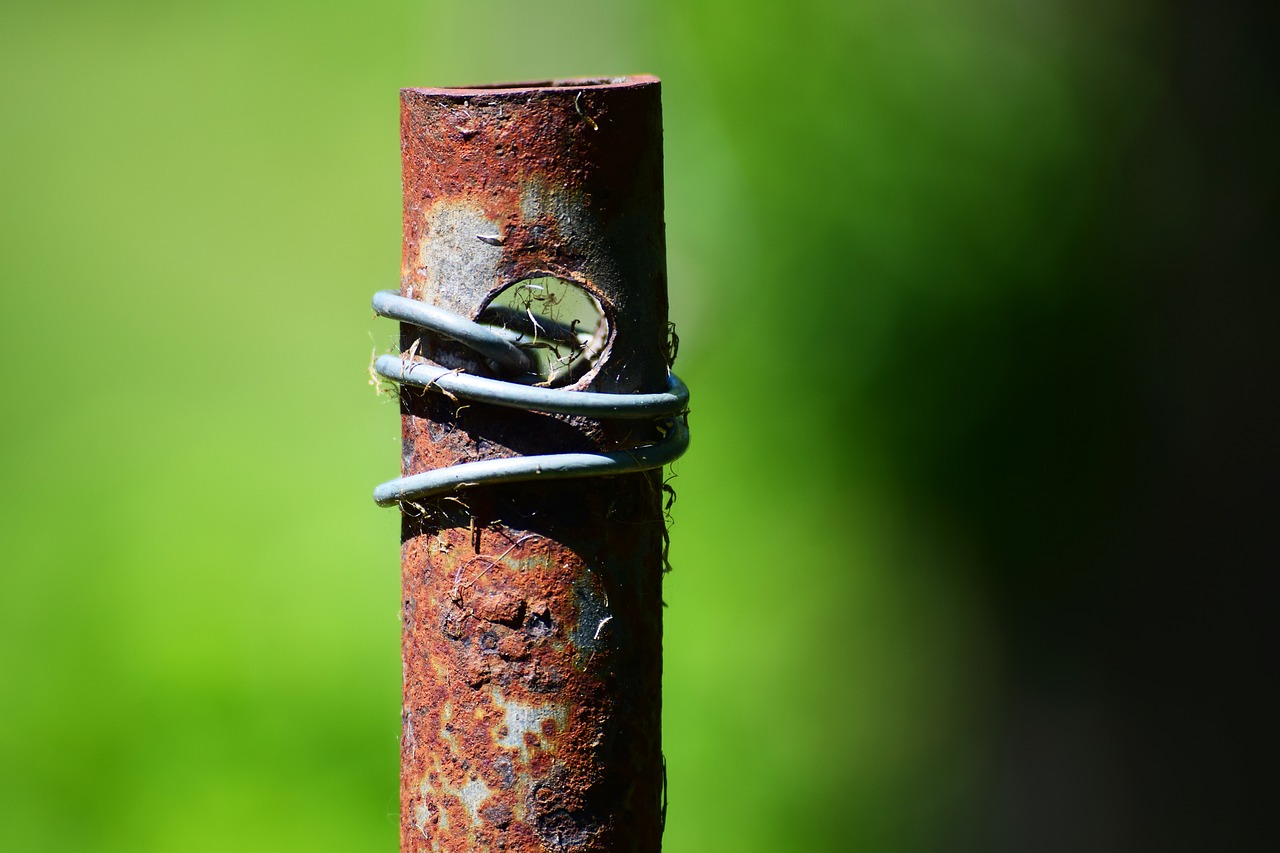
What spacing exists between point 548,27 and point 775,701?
0.87 meters

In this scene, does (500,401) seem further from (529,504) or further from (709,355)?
(709,355)

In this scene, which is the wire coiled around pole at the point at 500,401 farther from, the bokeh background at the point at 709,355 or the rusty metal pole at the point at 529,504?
the bokeh background at the point at 709,355

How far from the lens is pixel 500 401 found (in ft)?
1.83

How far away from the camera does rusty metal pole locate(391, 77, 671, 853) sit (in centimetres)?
57

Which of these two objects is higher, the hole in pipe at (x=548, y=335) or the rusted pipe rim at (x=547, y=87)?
the rusted pipe rim at (x=547, y=87)

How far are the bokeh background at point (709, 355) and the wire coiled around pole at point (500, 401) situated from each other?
2.87 ft

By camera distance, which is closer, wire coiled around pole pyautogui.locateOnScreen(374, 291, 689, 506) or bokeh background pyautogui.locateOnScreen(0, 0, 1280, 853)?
wire coiled around pole pyautogui.locateOnScreen(374, 291, 689, 506)

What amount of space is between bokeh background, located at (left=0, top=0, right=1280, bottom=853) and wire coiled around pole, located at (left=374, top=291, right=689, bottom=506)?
0.88 meters

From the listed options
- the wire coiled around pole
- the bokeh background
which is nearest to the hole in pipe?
the wire coiled around pole

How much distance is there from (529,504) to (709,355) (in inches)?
36.0

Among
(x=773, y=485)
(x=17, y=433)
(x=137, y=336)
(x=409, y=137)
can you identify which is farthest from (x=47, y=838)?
(x=409, y=137)

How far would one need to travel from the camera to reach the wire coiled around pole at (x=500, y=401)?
22.0 inches

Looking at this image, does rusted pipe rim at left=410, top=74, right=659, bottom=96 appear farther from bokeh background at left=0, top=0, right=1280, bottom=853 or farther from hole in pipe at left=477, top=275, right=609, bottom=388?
bokeh background at left=0, top=0, right=1280, bottom=853

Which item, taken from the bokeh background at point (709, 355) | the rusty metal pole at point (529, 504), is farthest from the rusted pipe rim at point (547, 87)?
the bokeh background at point (709, 355)
